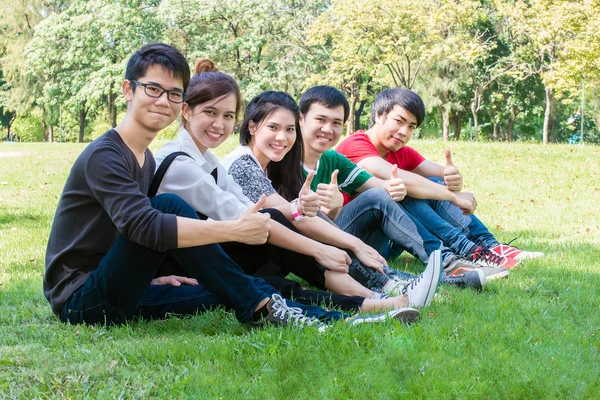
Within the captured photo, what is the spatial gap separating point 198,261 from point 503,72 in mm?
32698

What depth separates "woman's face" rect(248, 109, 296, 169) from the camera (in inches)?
167

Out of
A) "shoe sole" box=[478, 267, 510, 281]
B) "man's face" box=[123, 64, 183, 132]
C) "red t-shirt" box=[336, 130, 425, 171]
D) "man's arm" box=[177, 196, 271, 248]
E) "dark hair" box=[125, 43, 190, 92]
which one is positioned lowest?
"shoe sole" box=[478, 267, 510, 281]

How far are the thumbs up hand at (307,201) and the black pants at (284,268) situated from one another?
0.13m

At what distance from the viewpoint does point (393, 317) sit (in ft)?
11.1

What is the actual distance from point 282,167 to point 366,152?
3.52ft

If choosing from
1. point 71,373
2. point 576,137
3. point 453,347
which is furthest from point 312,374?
point 576,137

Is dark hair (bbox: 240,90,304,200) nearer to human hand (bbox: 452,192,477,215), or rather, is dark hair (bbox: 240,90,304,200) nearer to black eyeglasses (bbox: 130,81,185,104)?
black eyeglasses (bbox: 130,81,185,104)

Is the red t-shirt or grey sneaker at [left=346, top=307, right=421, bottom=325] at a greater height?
the red t-shirt

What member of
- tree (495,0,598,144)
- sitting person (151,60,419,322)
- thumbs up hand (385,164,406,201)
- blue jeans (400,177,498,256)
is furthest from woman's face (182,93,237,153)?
tree (495,0,598,144)

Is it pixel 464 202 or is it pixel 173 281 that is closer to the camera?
pixel 173 281

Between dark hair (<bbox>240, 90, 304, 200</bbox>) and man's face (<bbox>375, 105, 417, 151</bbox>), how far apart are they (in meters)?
1.05

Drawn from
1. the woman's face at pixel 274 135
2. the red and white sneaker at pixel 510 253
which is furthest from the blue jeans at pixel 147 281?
the red and white sneaker at pixel 510 253

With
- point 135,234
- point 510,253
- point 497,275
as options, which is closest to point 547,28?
point 510,253

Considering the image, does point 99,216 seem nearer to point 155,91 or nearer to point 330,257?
point 155,91
